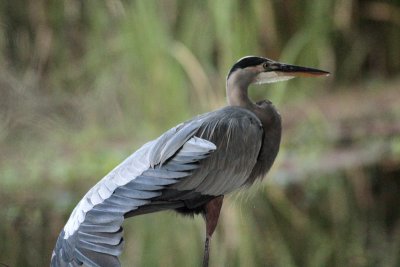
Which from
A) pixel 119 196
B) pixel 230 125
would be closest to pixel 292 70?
pixel 230 125

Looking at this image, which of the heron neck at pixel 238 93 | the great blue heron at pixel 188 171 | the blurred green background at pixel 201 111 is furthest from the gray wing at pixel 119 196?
the blurred green background at pixel 201 111

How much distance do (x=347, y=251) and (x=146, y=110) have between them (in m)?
1.53

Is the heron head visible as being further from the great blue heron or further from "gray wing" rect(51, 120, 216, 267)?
"gray wing" rect(51, 120, 216, 267)

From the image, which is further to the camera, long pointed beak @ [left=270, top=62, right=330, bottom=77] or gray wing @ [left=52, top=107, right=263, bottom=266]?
long pointed beak @ [left=270, top=62, right=330, bottom=77]

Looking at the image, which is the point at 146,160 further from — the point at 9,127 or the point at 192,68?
the point at 9,127

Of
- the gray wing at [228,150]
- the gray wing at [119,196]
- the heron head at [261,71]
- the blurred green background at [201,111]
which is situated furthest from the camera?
the blurred green background at [201,111]

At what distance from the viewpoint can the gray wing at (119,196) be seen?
242 centimetres

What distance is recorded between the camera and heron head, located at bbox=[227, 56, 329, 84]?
2959 millimetres

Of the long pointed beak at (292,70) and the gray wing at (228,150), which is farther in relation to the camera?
the long pointed beak at (292,70)

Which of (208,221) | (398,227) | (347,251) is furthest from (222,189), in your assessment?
(398,227)

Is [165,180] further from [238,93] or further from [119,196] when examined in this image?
[238,93]

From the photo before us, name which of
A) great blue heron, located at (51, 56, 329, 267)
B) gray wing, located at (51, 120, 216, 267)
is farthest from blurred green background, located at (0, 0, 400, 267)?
gray wing, located at (51, 120, 216, 267)

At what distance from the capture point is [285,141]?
611 centimetres

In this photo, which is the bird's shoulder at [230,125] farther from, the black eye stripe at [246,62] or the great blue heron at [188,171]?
the black eye stripe at [246,62]
